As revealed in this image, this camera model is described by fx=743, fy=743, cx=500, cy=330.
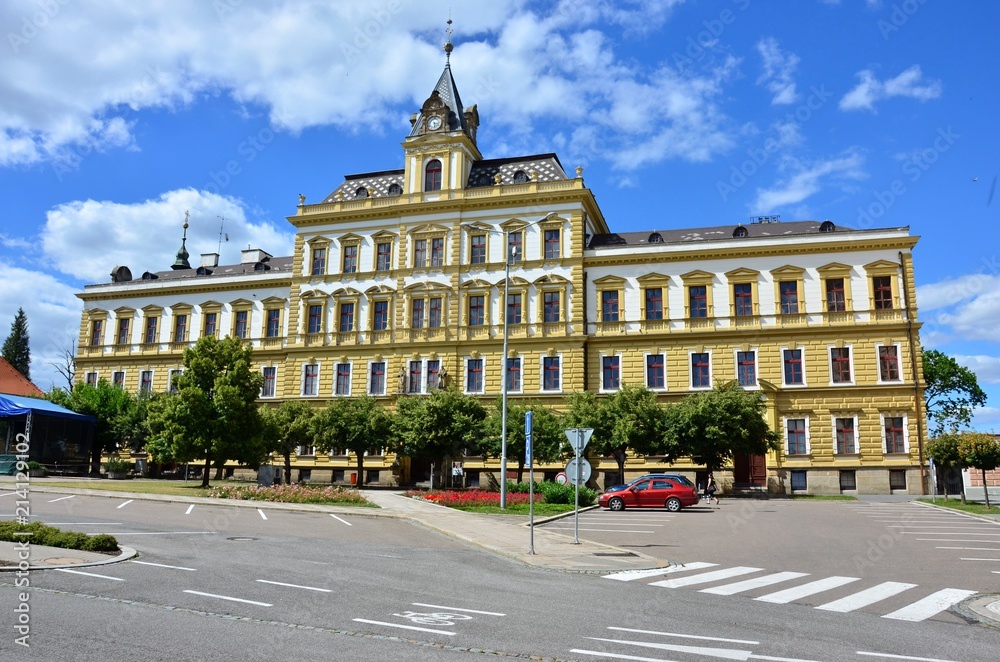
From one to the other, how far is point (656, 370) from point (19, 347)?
294ft

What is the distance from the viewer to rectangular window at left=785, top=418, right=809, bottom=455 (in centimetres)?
4491

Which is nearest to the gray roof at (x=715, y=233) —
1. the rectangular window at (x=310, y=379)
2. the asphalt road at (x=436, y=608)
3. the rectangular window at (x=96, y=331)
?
the rectangular window at (x=310, y=379)

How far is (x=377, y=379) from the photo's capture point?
52.6m

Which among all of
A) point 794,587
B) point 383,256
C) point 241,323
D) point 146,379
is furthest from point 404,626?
point 146,379

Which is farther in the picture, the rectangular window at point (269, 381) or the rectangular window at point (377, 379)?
the rectangular window at point (269, 381)

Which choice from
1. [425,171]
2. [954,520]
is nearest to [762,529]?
[954,520]

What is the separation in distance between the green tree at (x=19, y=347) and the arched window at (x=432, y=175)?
71.8 metres

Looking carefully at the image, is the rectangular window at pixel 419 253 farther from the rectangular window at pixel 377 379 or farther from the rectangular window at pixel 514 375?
the rectangular window at pixel 514 375

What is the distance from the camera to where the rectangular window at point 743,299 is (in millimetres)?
47562

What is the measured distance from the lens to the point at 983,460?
32812 mm

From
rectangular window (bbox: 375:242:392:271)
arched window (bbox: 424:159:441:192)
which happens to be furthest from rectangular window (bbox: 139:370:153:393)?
arched window (bbox: 424:159:441:192)

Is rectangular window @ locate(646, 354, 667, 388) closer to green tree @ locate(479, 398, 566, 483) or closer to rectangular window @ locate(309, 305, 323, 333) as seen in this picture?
green tree @ locate(479, 398, 566, 483)

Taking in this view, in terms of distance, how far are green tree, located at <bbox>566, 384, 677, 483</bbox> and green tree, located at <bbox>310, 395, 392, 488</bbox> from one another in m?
11.6

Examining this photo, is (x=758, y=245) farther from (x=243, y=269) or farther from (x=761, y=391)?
(x=243, y=269)
